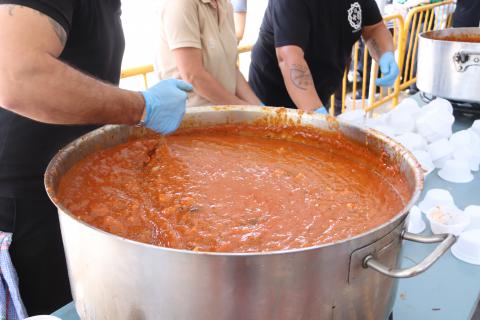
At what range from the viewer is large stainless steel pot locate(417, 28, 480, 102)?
6.07ft

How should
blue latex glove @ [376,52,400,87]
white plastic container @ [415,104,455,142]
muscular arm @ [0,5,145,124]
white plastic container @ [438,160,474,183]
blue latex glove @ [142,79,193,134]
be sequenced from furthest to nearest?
blue latex glove @ [376,52,400,87] → white plastic container @ [415,104,455,142] → white plastic container @ [438,160,474,183] → blue latex glove @ [142,79,193,134] → muscular arm @ [0,5,145,124]

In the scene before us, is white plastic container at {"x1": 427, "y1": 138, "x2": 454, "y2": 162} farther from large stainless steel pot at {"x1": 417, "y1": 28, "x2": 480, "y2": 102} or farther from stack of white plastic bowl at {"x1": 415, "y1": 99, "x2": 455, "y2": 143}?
large stainless steel pot at {"x1": 417, "y1": 28, "x2": 480, "y2": 102}

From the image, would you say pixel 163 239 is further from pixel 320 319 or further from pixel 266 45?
pixel 266 45

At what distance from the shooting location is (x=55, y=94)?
35.6 inches

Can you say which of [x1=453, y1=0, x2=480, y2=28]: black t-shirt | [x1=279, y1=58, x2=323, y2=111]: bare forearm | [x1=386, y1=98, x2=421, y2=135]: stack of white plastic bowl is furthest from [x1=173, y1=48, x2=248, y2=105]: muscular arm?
[x1=453, y1=0, x2=480, y2=28]: black t-shirt

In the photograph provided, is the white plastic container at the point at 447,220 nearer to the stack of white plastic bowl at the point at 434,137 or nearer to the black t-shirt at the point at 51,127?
the stack of white plastic bowl at the point at 434,137

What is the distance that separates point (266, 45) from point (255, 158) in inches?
45.0

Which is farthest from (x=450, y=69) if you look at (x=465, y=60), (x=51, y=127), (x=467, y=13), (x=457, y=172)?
(x=467, y=13)

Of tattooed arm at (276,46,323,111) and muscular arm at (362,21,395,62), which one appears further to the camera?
muscular arm at (362,21,395,62)

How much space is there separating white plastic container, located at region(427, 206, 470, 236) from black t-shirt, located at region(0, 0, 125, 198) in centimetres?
105

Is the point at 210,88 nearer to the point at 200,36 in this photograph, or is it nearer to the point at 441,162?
the point at 200,36

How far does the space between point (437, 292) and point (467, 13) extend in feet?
11.0

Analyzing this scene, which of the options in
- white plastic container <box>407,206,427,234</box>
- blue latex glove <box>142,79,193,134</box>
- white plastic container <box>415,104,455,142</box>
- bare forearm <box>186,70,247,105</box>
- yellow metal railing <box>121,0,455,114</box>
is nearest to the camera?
blue latex glove <box>142,79,193,134</box>

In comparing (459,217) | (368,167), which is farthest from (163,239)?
(459,217)
